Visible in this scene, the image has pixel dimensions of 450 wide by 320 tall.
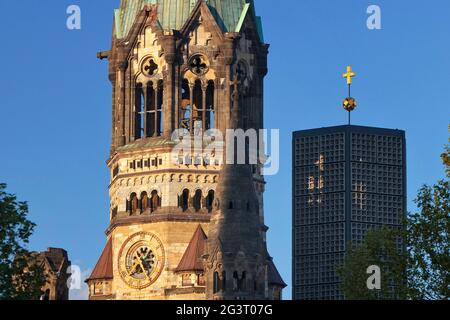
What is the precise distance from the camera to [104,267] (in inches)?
6841

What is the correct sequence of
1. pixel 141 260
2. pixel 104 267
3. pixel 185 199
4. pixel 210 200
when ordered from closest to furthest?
pixel 210 200 < pixel 185 199 < pixel 141 260 < pixel 104 267

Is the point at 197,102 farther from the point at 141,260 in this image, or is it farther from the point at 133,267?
the point at 133,267

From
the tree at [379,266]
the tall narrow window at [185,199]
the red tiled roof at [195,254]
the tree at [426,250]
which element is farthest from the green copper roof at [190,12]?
the tree at [426,250]

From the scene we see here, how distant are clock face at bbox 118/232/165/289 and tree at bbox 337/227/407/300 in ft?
64.0

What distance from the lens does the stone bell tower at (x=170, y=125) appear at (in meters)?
171

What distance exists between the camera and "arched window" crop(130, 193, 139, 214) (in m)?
173

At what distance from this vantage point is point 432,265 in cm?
12244

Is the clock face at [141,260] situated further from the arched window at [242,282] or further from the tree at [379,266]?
the tree at [379,266]

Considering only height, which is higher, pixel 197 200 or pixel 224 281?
pixel 197 200

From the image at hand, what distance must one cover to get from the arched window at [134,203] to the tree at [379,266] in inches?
883

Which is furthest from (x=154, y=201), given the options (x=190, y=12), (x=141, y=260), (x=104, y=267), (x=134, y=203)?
(x=190, y=12)

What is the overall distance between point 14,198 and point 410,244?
24354mm

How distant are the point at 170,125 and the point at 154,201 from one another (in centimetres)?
629

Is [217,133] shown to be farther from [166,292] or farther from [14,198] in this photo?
[14,198]
